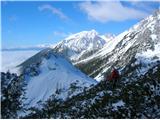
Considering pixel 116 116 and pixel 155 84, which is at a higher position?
pixel 155 84

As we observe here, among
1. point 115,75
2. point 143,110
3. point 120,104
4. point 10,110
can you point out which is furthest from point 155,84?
point 10,110

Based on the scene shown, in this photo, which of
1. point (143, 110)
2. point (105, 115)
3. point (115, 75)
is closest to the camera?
point (115, 75)

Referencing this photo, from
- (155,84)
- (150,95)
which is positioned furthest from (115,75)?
(155,84)

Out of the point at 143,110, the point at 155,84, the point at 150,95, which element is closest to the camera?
the point at 143,110

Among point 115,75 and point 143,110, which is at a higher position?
point 115,75

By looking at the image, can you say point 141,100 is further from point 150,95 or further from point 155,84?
point 155,84

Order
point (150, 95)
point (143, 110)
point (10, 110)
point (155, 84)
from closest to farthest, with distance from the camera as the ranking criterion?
point (143, 110) → point (150, 95) → point (155, 84) → point (10, 110)

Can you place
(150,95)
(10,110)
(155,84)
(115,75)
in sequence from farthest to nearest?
(10,110) < (155,84) < (150,95) < (115,75)

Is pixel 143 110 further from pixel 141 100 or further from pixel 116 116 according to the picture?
pixel 141 100

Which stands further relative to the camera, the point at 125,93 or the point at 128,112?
the point at 125,93
